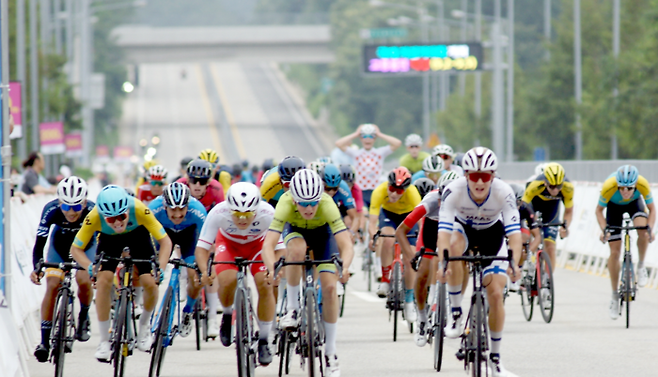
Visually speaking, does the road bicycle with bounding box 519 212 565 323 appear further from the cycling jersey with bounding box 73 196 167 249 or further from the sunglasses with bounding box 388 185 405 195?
the cycling jersey with bounding box 73 196 167 249

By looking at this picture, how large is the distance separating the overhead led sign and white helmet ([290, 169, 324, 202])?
1359 inches

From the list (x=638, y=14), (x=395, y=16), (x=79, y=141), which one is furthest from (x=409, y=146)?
(x=395, y=16)

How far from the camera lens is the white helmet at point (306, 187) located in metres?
9.63

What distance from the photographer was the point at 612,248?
14547mm

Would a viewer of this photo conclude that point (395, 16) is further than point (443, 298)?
Yes

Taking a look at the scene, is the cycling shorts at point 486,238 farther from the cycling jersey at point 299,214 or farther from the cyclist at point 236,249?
the cyclist at point 236,249

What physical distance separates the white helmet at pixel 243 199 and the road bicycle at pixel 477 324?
155 centimetres

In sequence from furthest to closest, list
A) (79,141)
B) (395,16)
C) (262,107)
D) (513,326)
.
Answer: (262,107), (395,16), (79,141), (513,326)

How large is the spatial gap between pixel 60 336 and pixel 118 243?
35.8 inches

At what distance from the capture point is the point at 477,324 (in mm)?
9164

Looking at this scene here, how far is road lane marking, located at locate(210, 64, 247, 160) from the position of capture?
314ft

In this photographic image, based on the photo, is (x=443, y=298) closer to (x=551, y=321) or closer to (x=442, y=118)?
(x=551, y=321)

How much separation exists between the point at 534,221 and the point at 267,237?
5.06 m

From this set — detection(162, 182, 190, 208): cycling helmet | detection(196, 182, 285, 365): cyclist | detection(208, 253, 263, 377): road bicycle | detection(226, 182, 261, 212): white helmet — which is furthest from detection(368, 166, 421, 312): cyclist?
detection(226, 182, 261, 212): white helmet
